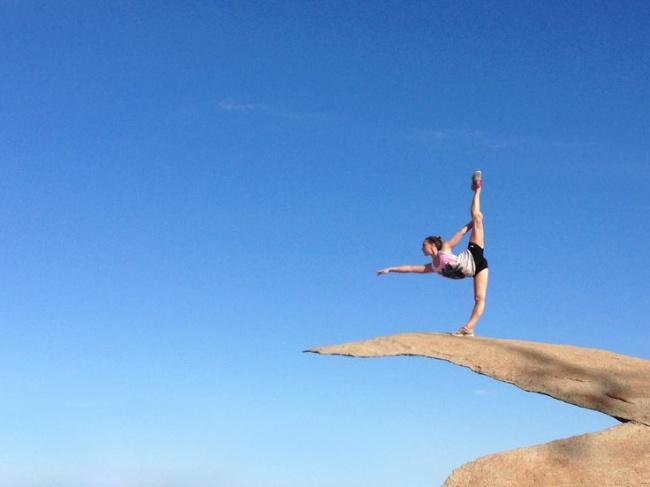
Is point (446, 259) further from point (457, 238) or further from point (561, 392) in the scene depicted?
point (561, 392)

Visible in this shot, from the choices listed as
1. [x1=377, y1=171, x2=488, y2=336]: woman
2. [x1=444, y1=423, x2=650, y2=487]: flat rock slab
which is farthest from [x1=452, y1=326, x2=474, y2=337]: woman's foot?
[x1=444, y1=423, x2=650, y2=487]: flat rock slab

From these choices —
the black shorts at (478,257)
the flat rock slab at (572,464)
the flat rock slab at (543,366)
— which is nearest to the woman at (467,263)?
the black shorts at (478,257)

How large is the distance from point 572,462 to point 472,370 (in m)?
1.66

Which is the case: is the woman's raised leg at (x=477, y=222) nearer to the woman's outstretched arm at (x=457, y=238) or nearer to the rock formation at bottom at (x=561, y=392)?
the woman's outstretched arm at (x=457, y=238)

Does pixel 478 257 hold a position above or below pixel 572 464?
above

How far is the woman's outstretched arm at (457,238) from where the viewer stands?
11674mm

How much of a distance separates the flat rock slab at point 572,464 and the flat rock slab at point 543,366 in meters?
0.45

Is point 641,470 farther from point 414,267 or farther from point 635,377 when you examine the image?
point 414,267

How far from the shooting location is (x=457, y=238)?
38.6 feet

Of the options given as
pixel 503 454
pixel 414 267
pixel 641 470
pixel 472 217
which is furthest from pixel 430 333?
pixel 641 470

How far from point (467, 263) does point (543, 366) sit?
1.81 meters

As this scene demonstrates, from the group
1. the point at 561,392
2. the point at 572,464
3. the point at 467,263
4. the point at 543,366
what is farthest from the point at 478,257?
the point at 572,464

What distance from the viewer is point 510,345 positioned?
11117 millimetres

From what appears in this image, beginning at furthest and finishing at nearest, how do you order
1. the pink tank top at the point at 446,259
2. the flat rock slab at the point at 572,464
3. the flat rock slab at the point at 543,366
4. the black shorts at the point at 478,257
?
the black shorts at the point at 478,257 < the pink tank top at the point at 446,259 < the flat rock slab at the point at 543,366 < the flat rock slab at the point at 572,464
